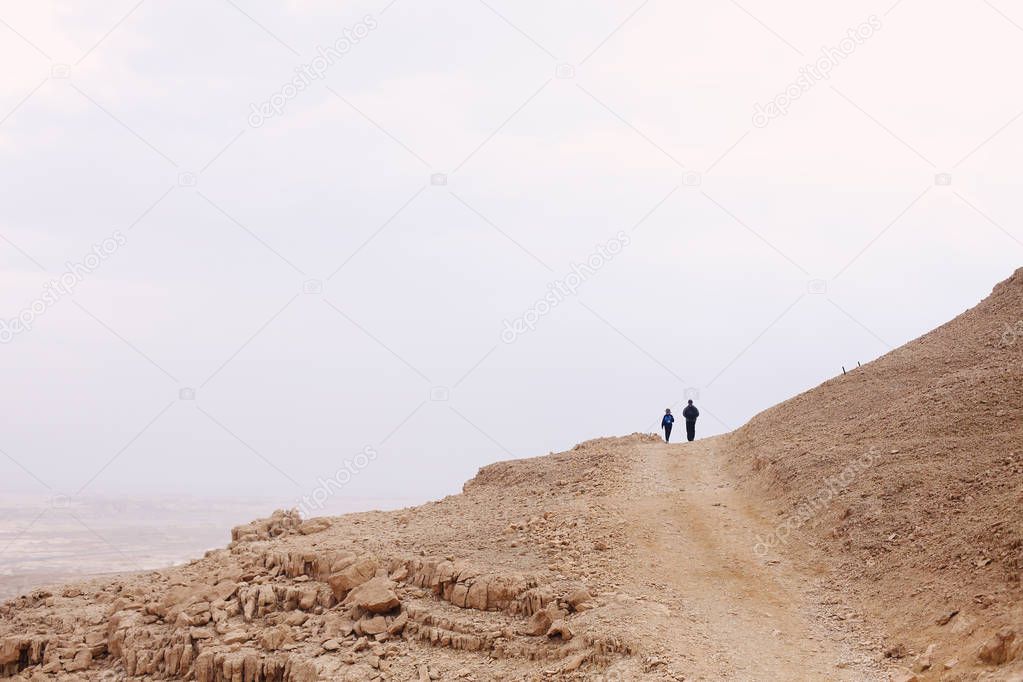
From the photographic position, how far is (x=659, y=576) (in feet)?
48.4

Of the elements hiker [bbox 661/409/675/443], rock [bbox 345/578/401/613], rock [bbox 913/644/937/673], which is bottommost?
rock [bbox 913/644/937/673]

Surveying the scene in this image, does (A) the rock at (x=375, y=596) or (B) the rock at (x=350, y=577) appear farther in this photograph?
(B) the rock at (x=350, y=577)

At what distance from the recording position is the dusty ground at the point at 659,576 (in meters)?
12.4

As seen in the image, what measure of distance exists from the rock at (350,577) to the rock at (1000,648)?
970 centimetres

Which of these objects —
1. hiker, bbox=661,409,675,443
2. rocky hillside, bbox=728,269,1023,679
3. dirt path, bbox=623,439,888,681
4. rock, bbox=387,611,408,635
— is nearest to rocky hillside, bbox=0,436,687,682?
rock, bbox=387,611,408,635

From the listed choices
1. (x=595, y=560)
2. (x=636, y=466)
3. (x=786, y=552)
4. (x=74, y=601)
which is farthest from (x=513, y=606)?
(x=74, y=601)

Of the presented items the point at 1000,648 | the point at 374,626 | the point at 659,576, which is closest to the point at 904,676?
the point at 1000,648

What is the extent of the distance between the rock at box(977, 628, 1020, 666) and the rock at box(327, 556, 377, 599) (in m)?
9.70

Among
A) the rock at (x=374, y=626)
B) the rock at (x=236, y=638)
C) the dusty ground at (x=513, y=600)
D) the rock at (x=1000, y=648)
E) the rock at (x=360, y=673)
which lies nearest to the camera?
the rock at (x=1000, y=648)

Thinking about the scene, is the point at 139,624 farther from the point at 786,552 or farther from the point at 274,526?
the point at 786,552

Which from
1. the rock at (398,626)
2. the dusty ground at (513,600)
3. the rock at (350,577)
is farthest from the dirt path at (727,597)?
the rock at (350,577)

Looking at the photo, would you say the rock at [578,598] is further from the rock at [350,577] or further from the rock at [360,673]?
the rock at [350,577]

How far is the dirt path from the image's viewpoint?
11.9 meters

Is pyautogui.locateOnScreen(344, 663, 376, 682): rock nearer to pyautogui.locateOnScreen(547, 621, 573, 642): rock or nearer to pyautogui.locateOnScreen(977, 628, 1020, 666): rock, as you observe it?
pyautogui.locateOnScreen(547, 621, 573, 642): rock
